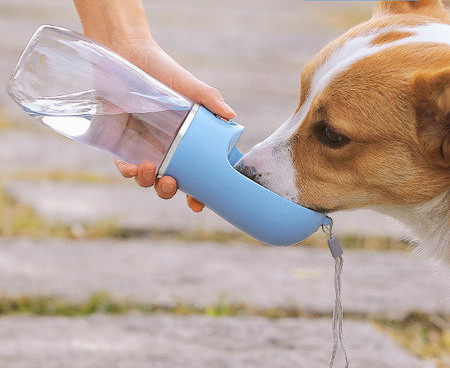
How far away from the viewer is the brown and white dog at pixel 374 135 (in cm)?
228

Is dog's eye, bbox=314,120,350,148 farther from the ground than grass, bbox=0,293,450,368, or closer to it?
farther from the ground

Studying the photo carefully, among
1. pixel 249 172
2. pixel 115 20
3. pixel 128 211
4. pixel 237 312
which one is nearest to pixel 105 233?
pixel 128 211

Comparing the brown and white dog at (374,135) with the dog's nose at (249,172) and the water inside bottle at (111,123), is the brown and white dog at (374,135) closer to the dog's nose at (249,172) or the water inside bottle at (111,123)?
the dog's nose at (249,172)

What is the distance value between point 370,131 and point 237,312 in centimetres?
107

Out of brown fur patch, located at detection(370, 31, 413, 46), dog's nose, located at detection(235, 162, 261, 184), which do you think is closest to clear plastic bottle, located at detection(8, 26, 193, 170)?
dog's nose, located at detection(235, 162, 261, 184)

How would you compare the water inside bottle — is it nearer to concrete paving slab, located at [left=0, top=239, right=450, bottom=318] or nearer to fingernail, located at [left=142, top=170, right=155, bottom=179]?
fingernail, located at [left=142, top=170, right=155, bottom=179]

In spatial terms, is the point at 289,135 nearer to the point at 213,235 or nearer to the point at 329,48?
the point at 329,48

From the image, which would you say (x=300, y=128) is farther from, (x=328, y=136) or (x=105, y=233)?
(x=105, y=233)

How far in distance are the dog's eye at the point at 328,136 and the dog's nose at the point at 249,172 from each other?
21cm

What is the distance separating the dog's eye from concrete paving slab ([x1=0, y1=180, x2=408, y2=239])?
5.02 ft

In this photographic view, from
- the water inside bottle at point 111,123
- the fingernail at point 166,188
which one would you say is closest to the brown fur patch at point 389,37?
the water inside bottle at point 111,123

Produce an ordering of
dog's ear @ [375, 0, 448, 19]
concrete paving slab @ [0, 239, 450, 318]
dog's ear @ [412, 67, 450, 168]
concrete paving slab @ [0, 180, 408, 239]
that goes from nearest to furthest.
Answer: dog's ear @ [412, 67, 450, 168] < dog's ear @ [375, 0, 448, 19] < concrete paving slab @ [0, 239, 450, 318] < concrete paving slab @ [0, 180, 408, 239]

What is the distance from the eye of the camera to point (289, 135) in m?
2.41

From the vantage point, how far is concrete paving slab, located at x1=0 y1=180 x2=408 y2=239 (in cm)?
386
